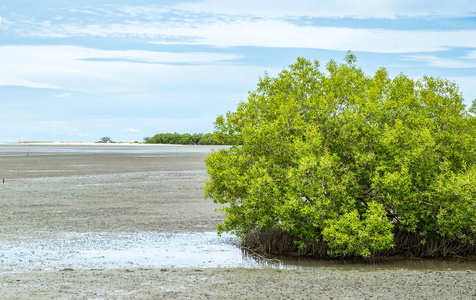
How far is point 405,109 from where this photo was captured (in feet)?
62.0

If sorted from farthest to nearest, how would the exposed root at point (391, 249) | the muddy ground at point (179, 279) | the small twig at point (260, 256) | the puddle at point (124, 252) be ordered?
1. the exposed root at point (391, 249)
2. the small twig at point (260, 256)
3. the puddle at point (124, 252)
4. the muddy ground at point (179, 279)

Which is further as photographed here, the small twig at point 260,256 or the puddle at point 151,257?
the small twig at point 260,256

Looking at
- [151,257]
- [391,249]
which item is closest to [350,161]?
[391,249]

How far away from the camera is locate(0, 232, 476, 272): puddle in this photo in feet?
54.8

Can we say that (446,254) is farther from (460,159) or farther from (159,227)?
(159,227)

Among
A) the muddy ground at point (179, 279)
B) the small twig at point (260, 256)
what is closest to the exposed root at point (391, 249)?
the small twig at point (260, 256)

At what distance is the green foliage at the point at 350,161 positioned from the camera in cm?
1700

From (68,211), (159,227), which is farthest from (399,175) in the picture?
(68,211)

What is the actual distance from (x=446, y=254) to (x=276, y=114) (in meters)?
6.52

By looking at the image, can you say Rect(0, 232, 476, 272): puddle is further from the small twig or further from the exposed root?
the exposed root

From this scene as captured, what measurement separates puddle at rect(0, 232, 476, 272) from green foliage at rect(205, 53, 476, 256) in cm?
77

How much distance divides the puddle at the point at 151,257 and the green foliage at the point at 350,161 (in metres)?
0.77

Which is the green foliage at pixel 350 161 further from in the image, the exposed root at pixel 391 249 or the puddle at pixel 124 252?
the puddle at pixel 124 252

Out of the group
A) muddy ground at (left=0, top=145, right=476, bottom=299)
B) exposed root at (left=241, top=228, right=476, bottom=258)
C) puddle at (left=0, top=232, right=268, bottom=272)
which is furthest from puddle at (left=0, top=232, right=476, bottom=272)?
exposed root at (left=241, top=228, right=476, bottom=258)
